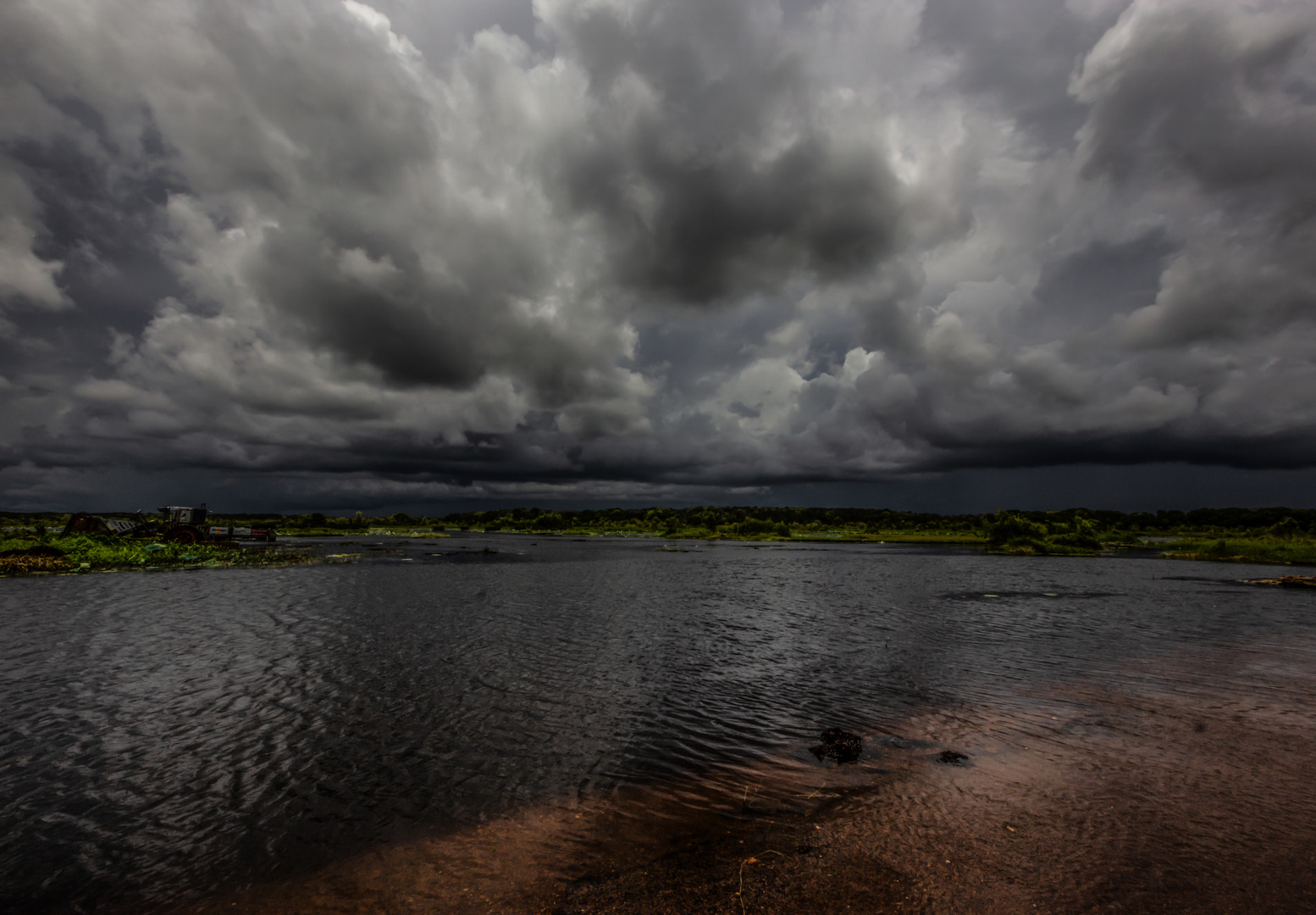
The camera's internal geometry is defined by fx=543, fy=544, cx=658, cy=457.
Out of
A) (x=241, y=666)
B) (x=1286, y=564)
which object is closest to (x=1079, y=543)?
(x=1286, y=564)

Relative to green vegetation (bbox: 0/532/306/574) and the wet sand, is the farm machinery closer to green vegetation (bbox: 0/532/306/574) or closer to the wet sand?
green vegetation (bbox: 0/532/306/574)

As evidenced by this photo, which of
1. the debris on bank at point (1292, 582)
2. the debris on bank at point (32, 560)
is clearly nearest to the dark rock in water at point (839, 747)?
the debris on bank at point (32, 560)

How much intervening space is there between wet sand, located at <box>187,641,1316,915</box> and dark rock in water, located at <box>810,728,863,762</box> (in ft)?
1.72

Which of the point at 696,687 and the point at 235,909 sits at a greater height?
the point at 235,909

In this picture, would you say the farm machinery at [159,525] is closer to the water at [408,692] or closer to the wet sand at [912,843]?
the water at [408,692]

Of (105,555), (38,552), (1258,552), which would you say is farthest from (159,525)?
(1258,552)

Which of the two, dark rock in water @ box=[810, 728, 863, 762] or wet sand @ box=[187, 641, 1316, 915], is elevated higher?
wet sand @ box=[187, 641, 1316, 915]

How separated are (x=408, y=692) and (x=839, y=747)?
665 inches

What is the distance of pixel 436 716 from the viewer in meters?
19.6

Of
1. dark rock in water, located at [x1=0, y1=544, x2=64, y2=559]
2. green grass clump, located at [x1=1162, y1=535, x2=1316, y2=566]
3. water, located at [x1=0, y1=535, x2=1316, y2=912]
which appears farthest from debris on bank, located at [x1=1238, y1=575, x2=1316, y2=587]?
dark rock in water, located at [x1=0, y1=544, x2=64, y2=559]

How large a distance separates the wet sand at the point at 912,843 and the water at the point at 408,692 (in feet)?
5.56

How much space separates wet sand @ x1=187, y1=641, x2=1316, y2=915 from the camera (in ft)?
30.0

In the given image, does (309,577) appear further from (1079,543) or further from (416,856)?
(1079,543)

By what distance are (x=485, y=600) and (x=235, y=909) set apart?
40.7m
